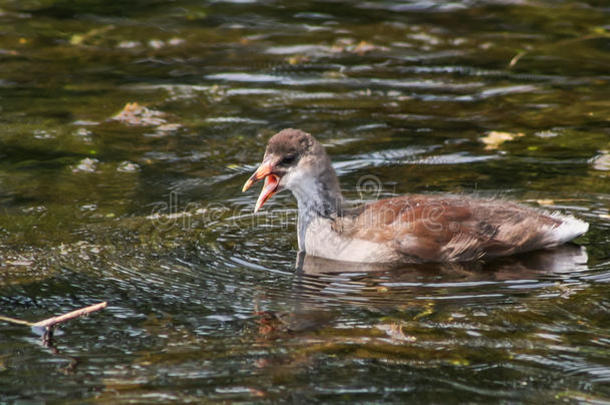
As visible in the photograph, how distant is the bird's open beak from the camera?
7.09 metres

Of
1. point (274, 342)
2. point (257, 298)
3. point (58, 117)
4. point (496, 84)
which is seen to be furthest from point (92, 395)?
point (496, 84)

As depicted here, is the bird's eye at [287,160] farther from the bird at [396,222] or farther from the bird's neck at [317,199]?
the bird's neck at [317,199]

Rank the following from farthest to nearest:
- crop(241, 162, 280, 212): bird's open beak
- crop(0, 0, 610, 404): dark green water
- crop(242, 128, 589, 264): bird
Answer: crop(241, 162, 280, 212): bird's open beak
crop(242, 128, 589, 264): bird
crop(0, 0, 610, 404): dark green water

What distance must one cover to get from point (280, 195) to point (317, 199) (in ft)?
4.41

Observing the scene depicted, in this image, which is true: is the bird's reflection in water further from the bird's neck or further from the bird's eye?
the bird's eye

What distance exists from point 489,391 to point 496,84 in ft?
23.1

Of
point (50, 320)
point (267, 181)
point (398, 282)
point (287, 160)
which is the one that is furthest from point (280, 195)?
point (50, 320)

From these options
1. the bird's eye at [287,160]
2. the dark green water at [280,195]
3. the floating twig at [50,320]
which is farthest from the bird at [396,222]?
the floating twig at [50,320]

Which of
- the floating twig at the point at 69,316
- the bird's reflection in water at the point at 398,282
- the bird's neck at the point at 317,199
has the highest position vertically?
the bird's neck at the point at 317,199

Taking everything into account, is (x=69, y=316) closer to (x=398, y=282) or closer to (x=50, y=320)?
(x=50, y=320)

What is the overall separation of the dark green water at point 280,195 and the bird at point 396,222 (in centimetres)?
18

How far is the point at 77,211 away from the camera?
25.7 feet

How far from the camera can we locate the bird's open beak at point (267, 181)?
23.2 ft

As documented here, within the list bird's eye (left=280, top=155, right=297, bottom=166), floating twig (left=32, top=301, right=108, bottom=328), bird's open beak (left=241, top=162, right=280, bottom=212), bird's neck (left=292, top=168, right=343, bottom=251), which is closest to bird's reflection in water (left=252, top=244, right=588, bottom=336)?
bird's neck (left=292, top=168, right=343, bottom=251)
